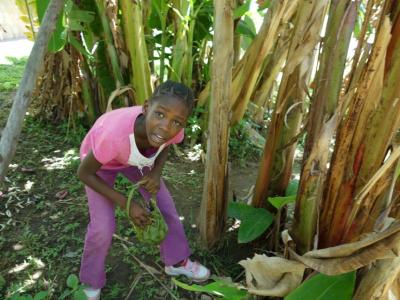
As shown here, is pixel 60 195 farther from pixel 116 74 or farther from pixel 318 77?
pixel 318 77

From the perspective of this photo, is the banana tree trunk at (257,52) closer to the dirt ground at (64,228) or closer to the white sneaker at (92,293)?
the dirt ground at (64,228)

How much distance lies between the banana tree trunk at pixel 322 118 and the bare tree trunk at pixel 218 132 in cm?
38

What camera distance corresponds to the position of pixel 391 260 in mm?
890

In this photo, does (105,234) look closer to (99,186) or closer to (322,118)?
(99,186)

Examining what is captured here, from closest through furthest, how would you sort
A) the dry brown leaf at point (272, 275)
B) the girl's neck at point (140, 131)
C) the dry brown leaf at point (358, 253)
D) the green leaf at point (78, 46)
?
the dry brown leaf at point (358, 253) < the dry brown leaf at point (272, 275) < the girl's neck at point (140, 131) < the green leaf at point (78, 46)

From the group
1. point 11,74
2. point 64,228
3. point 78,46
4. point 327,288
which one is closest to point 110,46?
point 78,46

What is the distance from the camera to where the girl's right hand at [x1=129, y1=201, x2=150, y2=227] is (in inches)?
56.3

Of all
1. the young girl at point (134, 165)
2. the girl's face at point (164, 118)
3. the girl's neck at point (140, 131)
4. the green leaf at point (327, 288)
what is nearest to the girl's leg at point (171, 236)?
the young girl at point (134, 165)

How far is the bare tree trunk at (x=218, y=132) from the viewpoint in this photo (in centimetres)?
140

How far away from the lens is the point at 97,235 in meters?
1.52

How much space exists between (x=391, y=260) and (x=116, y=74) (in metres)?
1.89

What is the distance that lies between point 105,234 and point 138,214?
0.62 feet

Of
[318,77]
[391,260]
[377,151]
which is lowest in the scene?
[391,260]

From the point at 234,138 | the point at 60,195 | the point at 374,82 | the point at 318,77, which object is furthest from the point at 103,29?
the point at 374,82
